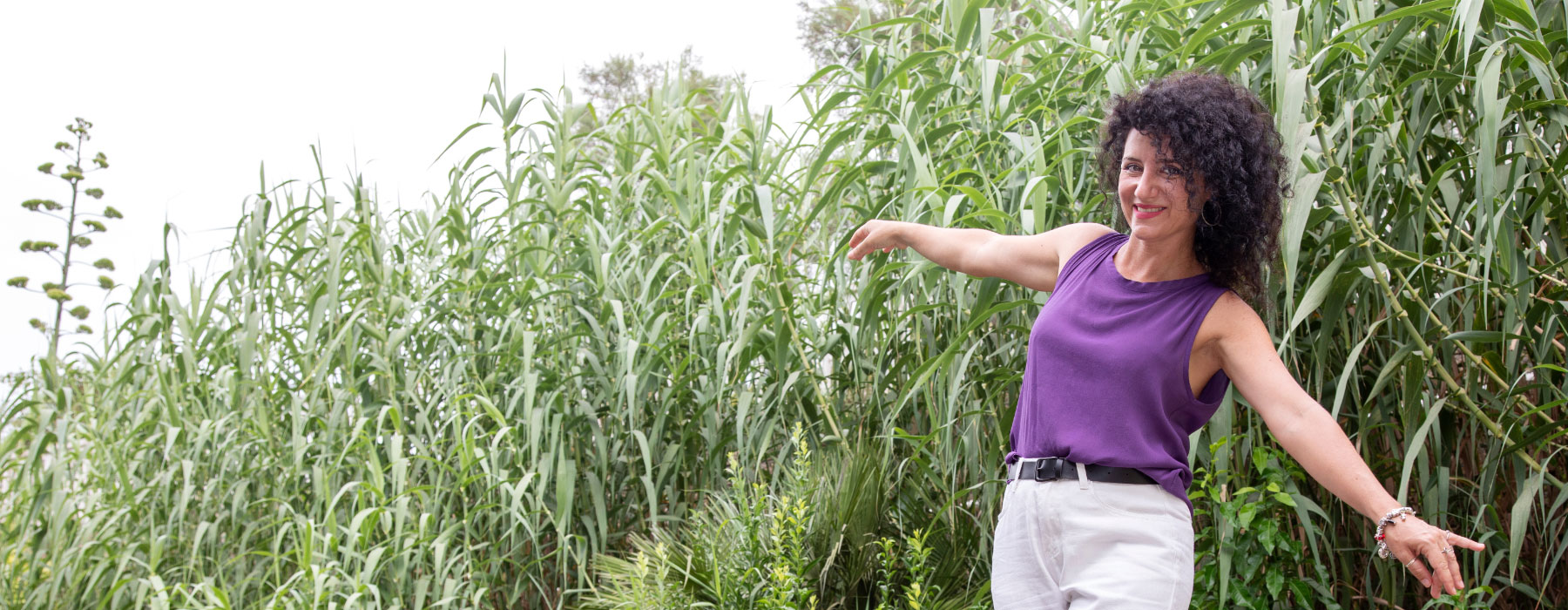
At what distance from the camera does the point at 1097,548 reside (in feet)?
4.00

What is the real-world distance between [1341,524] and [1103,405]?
784 mm

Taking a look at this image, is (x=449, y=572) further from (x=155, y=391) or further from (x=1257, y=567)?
(x=1257, y=567)

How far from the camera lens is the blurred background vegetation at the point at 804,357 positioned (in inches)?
59.8

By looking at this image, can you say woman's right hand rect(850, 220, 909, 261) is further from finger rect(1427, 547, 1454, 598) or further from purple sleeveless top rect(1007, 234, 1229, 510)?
finger rect(1427, 547, 1454, 598)

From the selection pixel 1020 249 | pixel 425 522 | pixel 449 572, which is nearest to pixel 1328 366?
pixel 1020 249

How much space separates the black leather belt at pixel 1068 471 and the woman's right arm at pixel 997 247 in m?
0.31

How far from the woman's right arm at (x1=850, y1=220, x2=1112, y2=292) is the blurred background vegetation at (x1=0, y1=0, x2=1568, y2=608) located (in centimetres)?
17

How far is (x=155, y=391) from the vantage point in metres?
A: 2.78

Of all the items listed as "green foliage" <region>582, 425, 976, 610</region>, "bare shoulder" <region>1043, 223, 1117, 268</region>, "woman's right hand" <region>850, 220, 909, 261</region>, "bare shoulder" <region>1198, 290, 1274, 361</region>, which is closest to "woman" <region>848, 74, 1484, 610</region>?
"bare shoulder" <region>1198, 290, 1274, 361</region>

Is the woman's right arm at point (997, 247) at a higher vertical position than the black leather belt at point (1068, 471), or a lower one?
higher

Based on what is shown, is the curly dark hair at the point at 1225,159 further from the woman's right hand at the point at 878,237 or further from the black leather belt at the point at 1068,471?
the woman's right hand at the point at 878,237

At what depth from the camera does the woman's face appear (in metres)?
1.23

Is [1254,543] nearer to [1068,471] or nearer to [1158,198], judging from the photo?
[1068,471]

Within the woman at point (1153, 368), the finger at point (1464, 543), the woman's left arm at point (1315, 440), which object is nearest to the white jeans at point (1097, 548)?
the woman at point (1153, 368)
